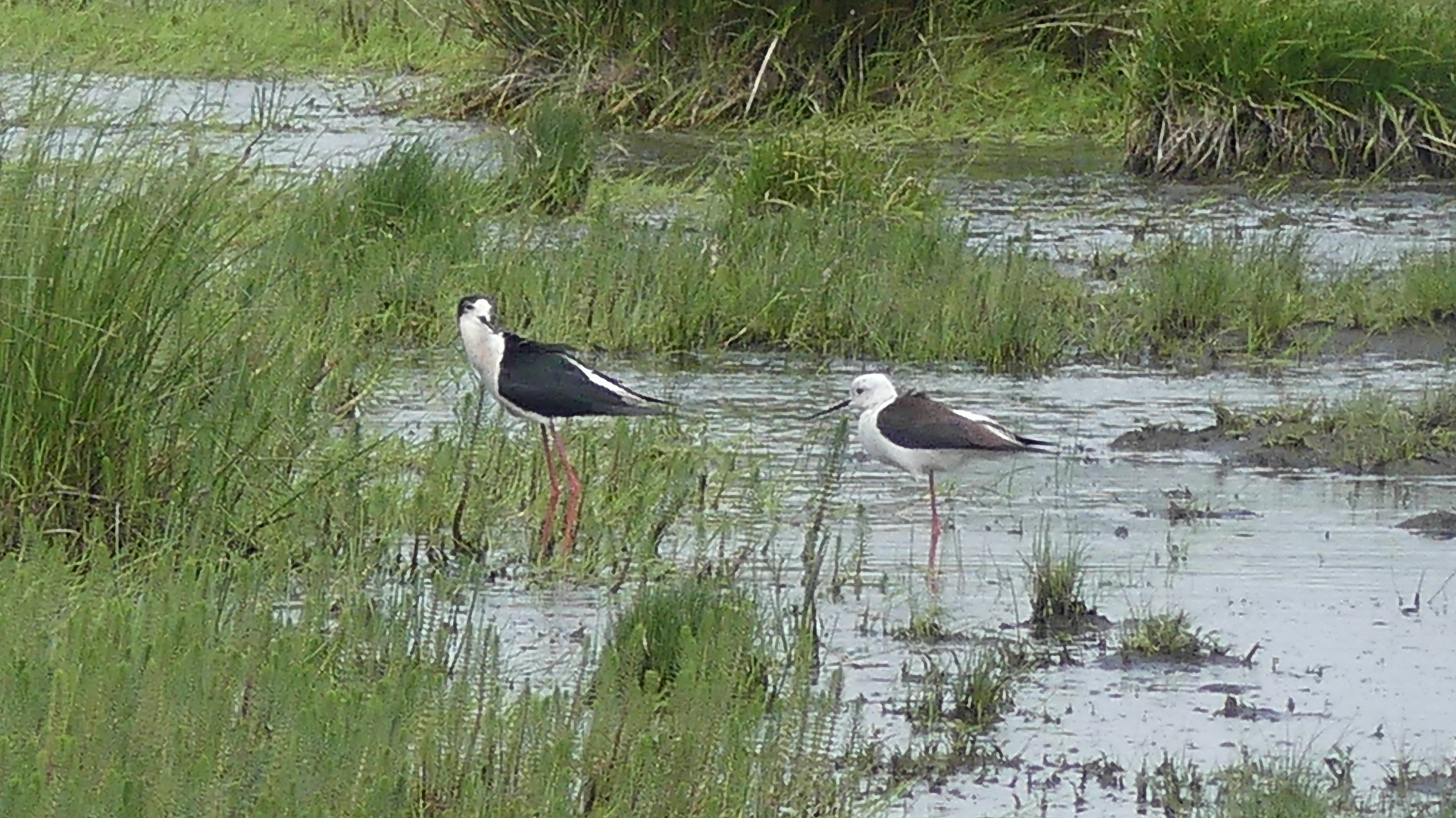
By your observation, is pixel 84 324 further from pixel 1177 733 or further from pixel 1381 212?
pixel 1381 212

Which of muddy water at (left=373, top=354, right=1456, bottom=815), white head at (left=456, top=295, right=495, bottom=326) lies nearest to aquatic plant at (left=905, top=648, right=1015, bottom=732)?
muddy water at (left=373, top=354, right=1456, bottom=815)

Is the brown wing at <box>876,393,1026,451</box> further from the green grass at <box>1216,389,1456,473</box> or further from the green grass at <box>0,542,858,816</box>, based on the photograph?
the green grass at <box>0,542,858,816</box>

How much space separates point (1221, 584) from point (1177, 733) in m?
1.50

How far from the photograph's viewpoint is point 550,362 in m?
7.91

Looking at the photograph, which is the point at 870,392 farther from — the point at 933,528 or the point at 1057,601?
the point at 1057,601

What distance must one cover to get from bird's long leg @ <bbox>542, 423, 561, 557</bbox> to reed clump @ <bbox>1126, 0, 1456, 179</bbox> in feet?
27.8

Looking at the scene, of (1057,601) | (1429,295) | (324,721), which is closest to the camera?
(324,721)

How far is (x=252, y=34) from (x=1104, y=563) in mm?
16731

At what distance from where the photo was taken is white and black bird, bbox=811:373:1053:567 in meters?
7.98

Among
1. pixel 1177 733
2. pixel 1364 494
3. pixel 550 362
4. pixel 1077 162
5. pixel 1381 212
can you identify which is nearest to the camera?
pixel 1177 733

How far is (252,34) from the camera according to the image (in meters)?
23.2

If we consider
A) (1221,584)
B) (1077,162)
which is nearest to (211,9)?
(1077,162)

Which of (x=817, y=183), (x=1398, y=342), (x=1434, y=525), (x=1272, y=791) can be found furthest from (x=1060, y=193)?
(x=1272, y=791)

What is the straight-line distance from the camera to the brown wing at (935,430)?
7.97 meters
